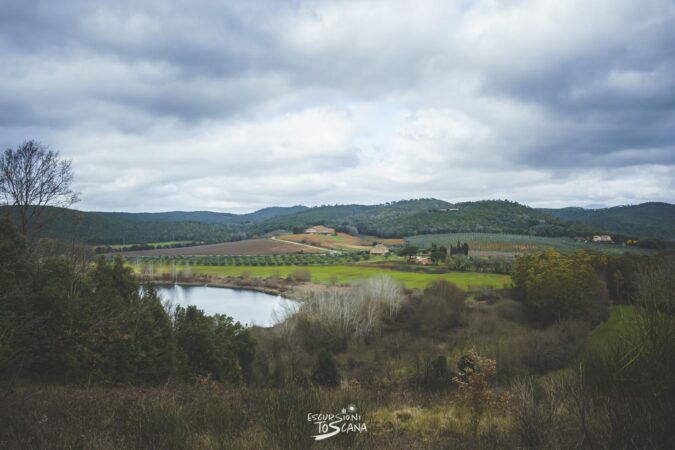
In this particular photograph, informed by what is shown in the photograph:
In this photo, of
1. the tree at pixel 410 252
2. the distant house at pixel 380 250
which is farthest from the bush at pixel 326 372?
the distant house at pixel 380 250

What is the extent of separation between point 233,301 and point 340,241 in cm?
4541

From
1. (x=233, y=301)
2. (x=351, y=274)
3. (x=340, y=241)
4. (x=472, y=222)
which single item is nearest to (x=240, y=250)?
(x=340, y=241)

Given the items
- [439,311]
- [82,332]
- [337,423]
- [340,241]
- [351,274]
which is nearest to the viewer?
[337,423]

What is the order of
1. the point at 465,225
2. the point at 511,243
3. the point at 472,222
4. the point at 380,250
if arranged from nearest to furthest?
the point at 511,243 < the point at 380,250 < the point at 465,225 < the point at 472,222

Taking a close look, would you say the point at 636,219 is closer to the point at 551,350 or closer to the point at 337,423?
the point at 551,350

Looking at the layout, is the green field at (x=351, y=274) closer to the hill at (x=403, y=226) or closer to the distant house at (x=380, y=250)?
the distant house at (x=380, y=250)

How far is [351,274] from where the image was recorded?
65.1m

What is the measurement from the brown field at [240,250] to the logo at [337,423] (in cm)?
8748

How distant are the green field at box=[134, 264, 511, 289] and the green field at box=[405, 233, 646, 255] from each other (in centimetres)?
1850

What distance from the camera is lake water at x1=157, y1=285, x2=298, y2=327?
5107cm

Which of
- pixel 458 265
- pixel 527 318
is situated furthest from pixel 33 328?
pixel 458 265

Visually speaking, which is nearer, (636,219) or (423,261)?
(423,261)

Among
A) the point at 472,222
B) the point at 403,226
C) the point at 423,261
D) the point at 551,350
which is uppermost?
the point at 472,222

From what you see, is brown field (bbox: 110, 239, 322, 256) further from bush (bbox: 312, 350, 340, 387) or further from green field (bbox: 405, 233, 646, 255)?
bush (bbox: 312, 350, 340, 387)
